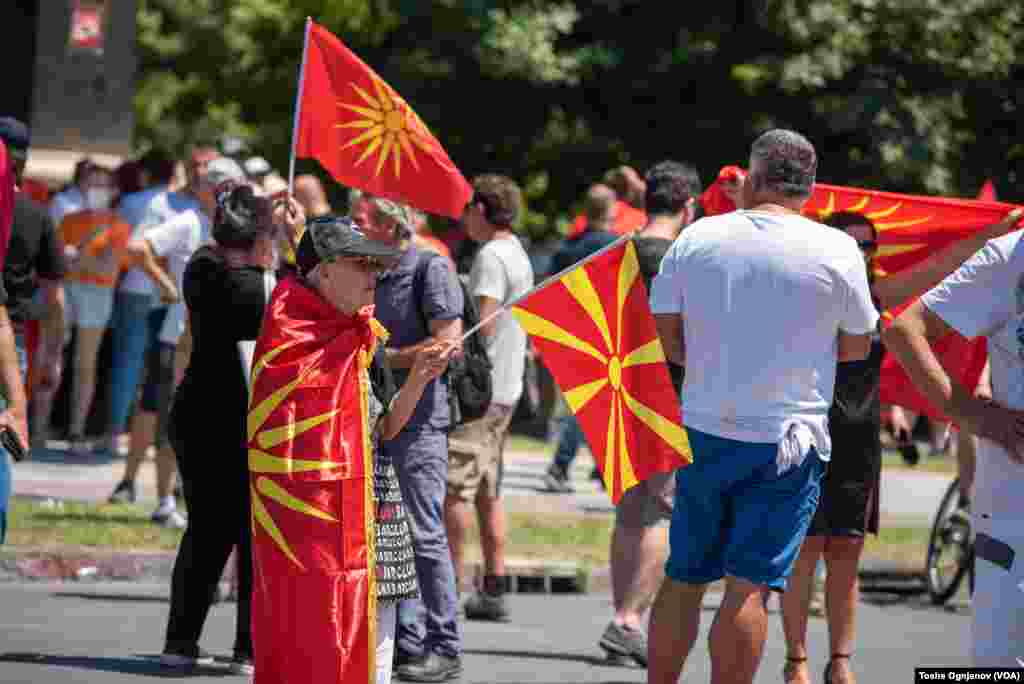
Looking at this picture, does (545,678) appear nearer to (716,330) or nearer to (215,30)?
(716,330)

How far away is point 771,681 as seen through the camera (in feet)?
29.7

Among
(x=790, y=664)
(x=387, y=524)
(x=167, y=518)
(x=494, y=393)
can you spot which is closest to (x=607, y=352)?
(x=387, y=524)

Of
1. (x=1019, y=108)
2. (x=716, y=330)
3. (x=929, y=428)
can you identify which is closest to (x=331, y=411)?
(x=716, y=330)

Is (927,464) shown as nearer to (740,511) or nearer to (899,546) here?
(899,546)

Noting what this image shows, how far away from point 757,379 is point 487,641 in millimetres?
3208

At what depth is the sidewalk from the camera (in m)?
11.1

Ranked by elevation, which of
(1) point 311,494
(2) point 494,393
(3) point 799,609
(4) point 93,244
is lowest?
(3) point 799,609

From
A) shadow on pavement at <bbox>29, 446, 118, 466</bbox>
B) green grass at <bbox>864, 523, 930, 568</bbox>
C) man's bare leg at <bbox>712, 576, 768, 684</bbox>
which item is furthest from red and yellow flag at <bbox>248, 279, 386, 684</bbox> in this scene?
shadow on pavement at <bbox>29, 446, 118, 466</bbox>

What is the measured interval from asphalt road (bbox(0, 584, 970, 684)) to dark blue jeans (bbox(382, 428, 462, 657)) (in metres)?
0.25

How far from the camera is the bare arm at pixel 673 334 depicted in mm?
7352

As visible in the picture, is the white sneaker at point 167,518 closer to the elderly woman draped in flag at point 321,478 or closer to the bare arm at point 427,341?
the bare arm at point 427,341

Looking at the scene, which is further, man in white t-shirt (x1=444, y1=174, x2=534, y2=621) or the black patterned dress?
man in white t-shirt (x1=444, y1=174, x2=534, y2=621)

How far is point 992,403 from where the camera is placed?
19.1 feet

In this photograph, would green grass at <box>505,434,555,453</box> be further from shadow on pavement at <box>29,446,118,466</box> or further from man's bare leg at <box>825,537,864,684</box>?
man's bare leg at <box>825,537,864,684</box>
